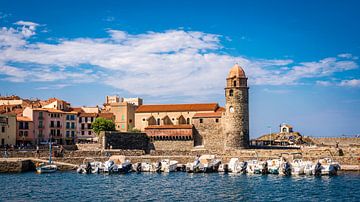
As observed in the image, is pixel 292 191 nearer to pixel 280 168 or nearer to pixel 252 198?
pixel 252 198

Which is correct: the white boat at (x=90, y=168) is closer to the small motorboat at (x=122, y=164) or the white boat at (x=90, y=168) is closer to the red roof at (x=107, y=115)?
the small motorboat at (x=122, y=164)

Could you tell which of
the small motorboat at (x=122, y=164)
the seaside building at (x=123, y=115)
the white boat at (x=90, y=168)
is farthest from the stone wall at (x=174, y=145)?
the white boat at (x=90, y=168)

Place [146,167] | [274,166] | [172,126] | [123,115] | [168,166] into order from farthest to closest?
[123,115] < [172,126] < [146,167] < [168,166] < [274,166]

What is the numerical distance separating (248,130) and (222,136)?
3.87 meters

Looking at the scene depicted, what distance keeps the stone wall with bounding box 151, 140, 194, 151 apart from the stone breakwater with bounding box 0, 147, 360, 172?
21.4 feet

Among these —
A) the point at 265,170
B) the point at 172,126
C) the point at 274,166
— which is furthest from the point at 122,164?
the point at 172,126

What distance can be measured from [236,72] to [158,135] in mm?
14429

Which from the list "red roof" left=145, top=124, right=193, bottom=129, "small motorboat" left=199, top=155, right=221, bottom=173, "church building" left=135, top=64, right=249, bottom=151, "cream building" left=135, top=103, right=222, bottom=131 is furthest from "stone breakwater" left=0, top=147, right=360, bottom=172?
"cream building" left=135, top=103, right=222, bottom=131

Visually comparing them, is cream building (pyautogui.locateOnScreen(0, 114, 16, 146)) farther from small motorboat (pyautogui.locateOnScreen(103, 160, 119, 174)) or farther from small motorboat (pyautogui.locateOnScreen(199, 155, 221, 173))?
small motorboat (pyautogui.locateOnScreen(199, 155, 221, 173))

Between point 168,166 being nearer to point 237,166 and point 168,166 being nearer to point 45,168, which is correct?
point 237,166

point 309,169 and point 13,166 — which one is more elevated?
point 13,166

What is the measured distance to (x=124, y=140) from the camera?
65.5 m

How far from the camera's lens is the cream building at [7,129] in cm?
6116

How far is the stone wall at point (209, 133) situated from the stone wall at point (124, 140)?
731 cm
